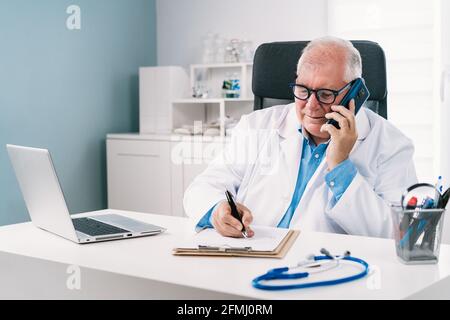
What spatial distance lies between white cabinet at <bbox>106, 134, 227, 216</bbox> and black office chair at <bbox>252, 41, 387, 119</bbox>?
136cm

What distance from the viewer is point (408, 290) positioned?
1124 millimetres

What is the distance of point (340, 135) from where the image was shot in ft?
5.90

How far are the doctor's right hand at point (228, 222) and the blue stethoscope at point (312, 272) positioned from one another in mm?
282

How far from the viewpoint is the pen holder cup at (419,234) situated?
1.28m

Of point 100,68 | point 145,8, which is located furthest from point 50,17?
point 145,8

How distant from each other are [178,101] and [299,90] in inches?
85.0

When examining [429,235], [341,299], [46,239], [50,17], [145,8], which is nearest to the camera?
[341,299]

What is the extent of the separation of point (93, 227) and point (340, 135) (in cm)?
71

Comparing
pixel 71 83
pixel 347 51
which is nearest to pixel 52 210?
pixel 347 51

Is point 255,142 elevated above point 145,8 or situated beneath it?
situated beneath

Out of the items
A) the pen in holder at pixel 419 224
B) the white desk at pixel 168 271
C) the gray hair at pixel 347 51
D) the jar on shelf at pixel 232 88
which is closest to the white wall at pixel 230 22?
the jar on shelf at pixel 232 88

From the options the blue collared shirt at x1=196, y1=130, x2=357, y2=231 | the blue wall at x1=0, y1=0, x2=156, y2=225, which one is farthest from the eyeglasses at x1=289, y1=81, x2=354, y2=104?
the blue wall at x1=0, y1=0, x2=156, y2=225

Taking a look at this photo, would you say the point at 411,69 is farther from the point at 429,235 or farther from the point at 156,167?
the point at 429,235

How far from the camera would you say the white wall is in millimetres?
3871
